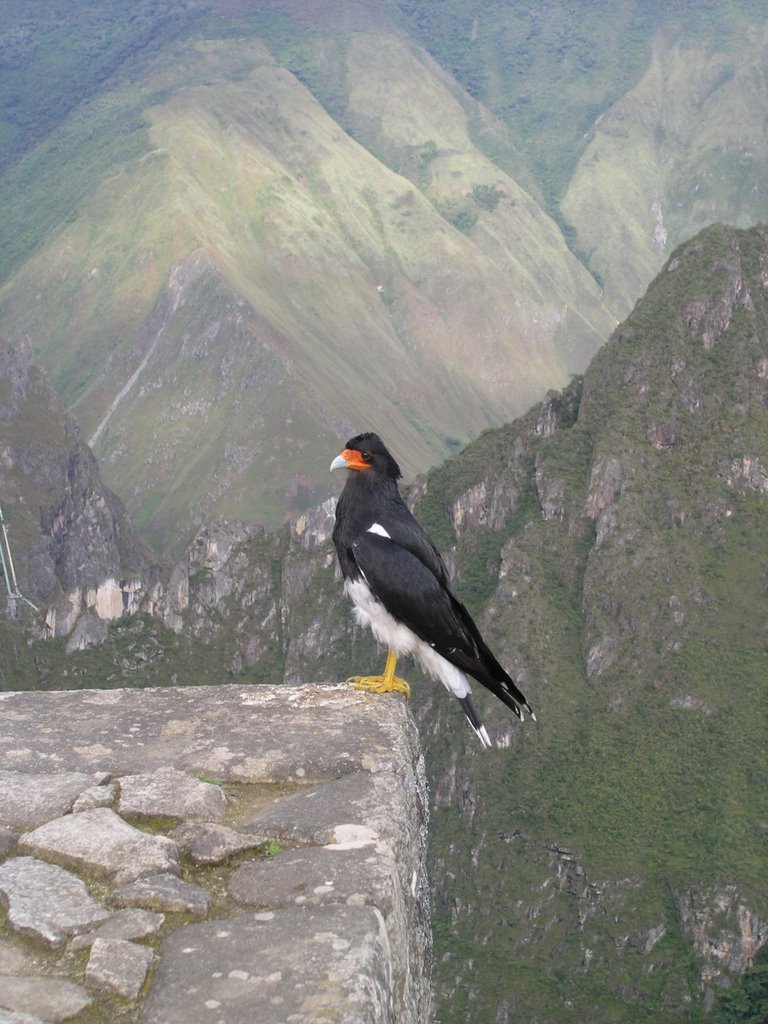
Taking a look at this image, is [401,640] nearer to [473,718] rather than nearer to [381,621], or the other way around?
[381,621]

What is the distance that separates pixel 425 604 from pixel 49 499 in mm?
156875

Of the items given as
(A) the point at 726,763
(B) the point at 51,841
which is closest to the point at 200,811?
(B) the point at 51,841

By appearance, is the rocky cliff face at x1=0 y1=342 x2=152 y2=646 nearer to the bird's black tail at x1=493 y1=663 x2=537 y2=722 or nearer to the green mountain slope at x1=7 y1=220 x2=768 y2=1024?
the green mountain slope at x1=7 y1=220 x2=768 y2=1024

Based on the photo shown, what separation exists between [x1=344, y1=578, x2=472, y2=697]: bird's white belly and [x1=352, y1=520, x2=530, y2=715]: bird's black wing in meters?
0.12

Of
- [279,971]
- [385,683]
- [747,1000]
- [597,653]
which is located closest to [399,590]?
[385,683]

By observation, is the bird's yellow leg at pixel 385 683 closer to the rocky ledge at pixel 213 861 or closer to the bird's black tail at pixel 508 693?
the rocky ledge at pixel 213 861

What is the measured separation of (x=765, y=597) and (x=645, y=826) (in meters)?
22.0

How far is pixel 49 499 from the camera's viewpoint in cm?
16025

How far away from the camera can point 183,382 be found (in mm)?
195125

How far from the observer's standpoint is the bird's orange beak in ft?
32.5

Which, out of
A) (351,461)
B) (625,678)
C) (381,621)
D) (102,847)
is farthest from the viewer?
(625,678)

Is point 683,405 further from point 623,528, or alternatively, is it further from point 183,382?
point 183,382

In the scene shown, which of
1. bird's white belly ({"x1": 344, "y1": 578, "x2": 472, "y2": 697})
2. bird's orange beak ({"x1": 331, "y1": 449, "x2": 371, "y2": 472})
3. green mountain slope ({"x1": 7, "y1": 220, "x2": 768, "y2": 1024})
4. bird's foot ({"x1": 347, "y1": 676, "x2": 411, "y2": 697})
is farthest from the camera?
green mountain slope ({"x1": 7, "y1": 220, "x2": 768, "y2": 1024})

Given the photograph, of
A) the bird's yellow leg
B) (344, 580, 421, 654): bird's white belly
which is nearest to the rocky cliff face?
(344, 580, 421, 654): bird's white belly
